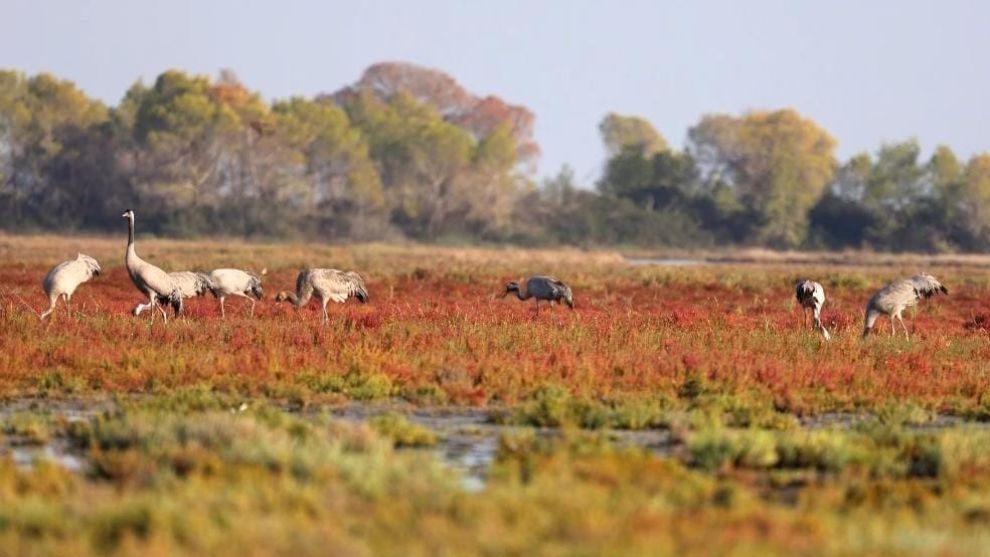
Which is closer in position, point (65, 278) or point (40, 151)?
point (65, 278)

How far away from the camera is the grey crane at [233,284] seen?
29453mm

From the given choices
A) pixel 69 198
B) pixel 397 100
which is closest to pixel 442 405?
pixel 69 198

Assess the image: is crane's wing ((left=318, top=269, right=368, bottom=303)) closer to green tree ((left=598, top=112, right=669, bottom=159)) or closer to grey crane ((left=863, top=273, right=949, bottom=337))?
grey crane ((left=863, top=273, right=949, bottom=337))

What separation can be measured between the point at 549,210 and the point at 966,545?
9823cm

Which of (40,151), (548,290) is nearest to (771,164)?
(40,151)

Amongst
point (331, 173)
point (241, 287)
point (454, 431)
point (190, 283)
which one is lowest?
point (454, 431)

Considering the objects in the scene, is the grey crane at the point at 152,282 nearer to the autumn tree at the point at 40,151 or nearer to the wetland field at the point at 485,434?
the wetland field at the point at 485,434

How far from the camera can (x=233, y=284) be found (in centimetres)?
3000

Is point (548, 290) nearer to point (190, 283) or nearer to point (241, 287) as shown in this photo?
point (241, 287)

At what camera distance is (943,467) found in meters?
13.4

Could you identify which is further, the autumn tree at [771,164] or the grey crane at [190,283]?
the autumn tree at [771,164]

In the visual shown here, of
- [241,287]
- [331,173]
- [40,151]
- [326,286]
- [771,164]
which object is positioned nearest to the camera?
[326,286]

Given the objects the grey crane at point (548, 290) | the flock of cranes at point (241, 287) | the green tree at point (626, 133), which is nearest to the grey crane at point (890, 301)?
the flock of cranes at point (241, 287)

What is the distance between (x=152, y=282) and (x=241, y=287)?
3.97 metres
